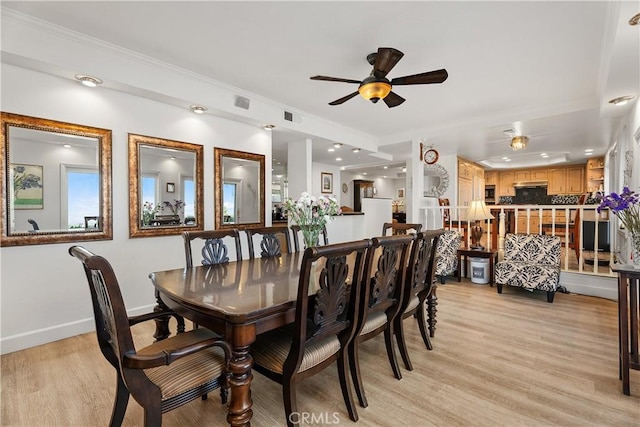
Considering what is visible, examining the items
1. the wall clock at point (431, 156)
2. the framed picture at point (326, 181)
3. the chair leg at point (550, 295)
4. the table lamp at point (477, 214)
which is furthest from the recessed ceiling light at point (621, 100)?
the framed picture at point (326, 181)

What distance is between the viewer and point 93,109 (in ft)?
9.57

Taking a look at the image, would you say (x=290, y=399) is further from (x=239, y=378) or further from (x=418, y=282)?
(x=418, y=282)

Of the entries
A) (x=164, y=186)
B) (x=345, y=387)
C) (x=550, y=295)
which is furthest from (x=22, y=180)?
(x=550, y=295)

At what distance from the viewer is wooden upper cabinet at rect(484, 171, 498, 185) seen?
10102 millimetres

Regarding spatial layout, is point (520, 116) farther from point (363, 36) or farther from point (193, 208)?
point (193, 208)

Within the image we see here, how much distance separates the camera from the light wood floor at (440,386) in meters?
1.72

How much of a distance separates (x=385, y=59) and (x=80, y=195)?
299 centimetres

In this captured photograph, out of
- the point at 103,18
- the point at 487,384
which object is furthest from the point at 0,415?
the point at 487,384

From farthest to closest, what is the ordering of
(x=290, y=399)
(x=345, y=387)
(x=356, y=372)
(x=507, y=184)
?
(x=507, y=184), (x=356, y=372), (x=345, y=387), (x=290, y=399)

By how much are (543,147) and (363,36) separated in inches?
231

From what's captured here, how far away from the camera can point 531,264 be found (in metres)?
4.05

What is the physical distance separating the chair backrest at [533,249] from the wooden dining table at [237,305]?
3588 mm

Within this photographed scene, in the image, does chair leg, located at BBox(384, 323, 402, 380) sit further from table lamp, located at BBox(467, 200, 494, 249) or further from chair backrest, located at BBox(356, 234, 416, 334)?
table lamp, located at BBox(467, 200, 494, 249)

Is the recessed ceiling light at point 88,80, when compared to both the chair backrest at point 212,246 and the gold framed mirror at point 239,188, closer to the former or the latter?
the gold framed mirror at point 239,188
